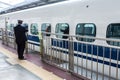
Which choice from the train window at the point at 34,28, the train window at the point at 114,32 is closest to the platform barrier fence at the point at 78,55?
the train window at the point at 114,32

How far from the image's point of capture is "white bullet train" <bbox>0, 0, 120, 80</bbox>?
524 centimetres

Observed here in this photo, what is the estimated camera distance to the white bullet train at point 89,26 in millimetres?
5242

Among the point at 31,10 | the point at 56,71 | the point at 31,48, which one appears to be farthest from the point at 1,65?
the point at 31,10

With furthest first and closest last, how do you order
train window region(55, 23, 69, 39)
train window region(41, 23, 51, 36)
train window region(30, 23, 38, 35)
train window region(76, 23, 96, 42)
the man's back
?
train window region(30, 23, 38, 35)
train window region(41, 23, 51, 36)
the man's back
train window region(55, 23, 69, 39)
train window region(76, 23, 96, 42)

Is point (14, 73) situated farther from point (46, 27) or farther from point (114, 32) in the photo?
point (46, 27)

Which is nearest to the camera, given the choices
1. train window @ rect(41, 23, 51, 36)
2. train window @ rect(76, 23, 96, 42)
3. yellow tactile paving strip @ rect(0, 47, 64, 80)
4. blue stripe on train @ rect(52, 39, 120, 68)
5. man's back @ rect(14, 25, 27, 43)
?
blue stripe on train @ rect(52, 39, 120, 68)

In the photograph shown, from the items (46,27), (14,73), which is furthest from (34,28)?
(14,73)

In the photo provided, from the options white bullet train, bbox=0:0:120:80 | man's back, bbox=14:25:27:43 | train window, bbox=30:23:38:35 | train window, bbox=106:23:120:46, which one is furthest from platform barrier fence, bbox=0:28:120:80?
train window, bbox=30:23:38:35

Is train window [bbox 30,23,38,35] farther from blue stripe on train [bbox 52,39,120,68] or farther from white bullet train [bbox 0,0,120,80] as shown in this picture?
blue stripe on train [bbox 52,39,120,68]

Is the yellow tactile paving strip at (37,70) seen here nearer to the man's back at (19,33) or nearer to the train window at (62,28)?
the man's back at (19,33)

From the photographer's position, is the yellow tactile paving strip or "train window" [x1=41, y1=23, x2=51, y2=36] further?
"train window" [x1=41, y1=23, x2=51, y2=36]

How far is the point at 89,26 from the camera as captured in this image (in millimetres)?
6305

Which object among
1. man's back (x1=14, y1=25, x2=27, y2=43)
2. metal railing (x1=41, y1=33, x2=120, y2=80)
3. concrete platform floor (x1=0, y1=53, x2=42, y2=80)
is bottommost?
concrete platform floor (x1=0, y1=53, x2=42, y2=80)

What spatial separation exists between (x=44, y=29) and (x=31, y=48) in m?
1.92
